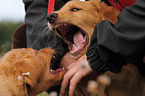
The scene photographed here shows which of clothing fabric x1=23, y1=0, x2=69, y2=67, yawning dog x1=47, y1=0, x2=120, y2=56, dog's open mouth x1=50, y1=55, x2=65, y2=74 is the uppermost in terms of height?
yawning dog x1=47, y1=0, x2=120, y2=56

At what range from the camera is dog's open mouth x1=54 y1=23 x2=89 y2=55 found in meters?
2.43

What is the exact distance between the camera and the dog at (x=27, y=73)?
2.00m

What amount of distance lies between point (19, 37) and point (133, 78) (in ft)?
6.57

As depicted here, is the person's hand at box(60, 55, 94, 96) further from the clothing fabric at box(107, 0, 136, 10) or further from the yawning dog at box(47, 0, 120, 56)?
the clothing fabric at box(107, 0, 136, 10)

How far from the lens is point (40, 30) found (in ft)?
9.63

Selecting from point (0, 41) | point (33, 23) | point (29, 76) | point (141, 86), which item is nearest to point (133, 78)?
point (141, 86)

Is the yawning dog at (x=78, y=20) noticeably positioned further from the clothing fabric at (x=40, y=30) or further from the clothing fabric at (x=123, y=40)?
the clothing fabric at (x=123, y=40)

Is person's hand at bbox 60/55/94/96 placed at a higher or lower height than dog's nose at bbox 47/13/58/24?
lower

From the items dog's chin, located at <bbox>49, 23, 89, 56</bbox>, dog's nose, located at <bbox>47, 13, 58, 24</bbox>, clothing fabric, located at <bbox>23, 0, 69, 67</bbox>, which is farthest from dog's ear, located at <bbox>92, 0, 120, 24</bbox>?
clothing fabric, located at <bbox>23, 0, 69, 67</bbox>

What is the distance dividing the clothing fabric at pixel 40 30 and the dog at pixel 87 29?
0.24 m

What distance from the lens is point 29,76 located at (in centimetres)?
213

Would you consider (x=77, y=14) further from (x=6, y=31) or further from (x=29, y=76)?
(x=6, y=31)

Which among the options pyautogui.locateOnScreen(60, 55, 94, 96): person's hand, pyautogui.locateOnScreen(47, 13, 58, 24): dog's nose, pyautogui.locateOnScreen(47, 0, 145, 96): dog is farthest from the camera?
pyautogui.locateOnScreen(47, 13, 58, 24): dog's nose

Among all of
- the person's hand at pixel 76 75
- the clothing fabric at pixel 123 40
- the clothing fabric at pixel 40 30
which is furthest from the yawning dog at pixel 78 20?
the clothing fabric at pixel 123 40
